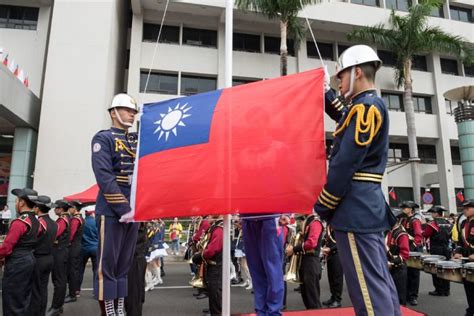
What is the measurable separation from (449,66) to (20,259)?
1148 inches

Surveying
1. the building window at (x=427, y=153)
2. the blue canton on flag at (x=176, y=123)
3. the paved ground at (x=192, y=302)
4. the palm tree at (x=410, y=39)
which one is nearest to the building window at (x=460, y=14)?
the palm tree at (x=410, y=39)

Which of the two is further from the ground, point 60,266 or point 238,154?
point 238,154

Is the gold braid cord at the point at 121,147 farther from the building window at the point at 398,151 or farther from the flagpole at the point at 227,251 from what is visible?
the building window at the point at 398,151

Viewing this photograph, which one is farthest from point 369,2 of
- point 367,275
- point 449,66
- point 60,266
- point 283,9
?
point 367,275

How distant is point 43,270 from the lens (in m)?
5.56

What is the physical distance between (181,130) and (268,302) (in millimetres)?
1868

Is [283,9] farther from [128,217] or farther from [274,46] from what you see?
[128,217]

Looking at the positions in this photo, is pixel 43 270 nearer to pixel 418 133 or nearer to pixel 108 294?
pixel 108 294

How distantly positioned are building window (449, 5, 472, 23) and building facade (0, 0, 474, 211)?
8 centimetres

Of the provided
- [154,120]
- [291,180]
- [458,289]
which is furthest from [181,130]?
[458,289]

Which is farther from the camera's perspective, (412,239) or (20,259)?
(412,239)

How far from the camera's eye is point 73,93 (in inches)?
669

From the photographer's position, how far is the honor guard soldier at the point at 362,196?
2594 millimetres

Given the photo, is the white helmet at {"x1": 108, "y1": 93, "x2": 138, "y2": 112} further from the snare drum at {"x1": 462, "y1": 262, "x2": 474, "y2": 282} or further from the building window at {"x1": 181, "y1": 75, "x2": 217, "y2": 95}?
the building window at {"x1": 181, "y1": 75, "x2": 217, "y2": 95}
